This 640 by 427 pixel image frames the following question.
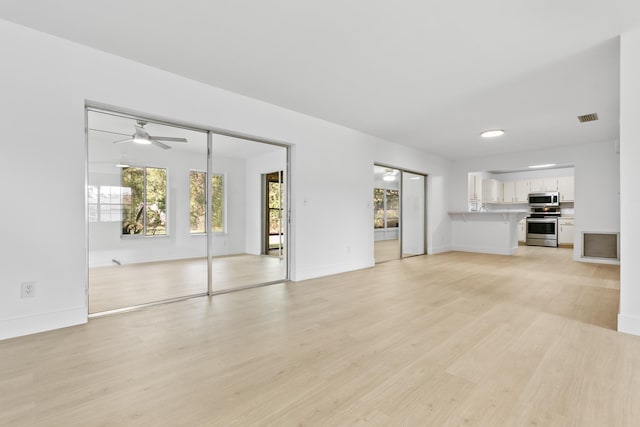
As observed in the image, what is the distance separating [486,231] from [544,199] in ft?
9.35

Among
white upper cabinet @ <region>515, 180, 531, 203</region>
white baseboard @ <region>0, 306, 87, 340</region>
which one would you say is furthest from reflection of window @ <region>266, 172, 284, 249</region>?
white upper cabinet @ <region>515, 180, 531, 203</region>

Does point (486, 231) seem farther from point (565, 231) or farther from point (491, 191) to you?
point (565, 231)

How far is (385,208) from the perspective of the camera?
21.6ft

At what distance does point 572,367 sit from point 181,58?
157 inches

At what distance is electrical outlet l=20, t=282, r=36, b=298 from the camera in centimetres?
254

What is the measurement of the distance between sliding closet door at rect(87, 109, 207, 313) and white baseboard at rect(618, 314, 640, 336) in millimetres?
4166

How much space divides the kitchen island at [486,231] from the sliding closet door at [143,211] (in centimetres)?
670

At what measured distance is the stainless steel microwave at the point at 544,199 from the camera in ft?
29.6

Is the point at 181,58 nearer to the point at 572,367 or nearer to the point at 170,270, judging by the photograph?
the point at 170,270

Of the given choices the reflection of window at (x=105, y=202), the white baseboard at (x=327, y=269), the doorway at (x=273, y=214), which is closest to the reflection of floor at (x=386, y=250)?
the white baseboard at (x=327, y=269)

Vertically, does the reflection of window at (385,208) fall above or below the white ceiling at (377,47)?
below

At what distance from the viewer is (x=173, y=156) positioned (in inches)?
147

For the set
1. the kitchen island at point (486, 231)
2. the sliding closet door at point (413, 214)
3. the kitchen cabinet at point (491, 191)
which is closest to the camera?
the sliding closet door at point (413, 214)

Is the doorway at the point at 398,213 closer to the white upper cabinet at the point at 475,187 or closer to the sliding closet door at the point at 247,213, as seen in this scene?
the white upper cabinet at the point at 475,187
